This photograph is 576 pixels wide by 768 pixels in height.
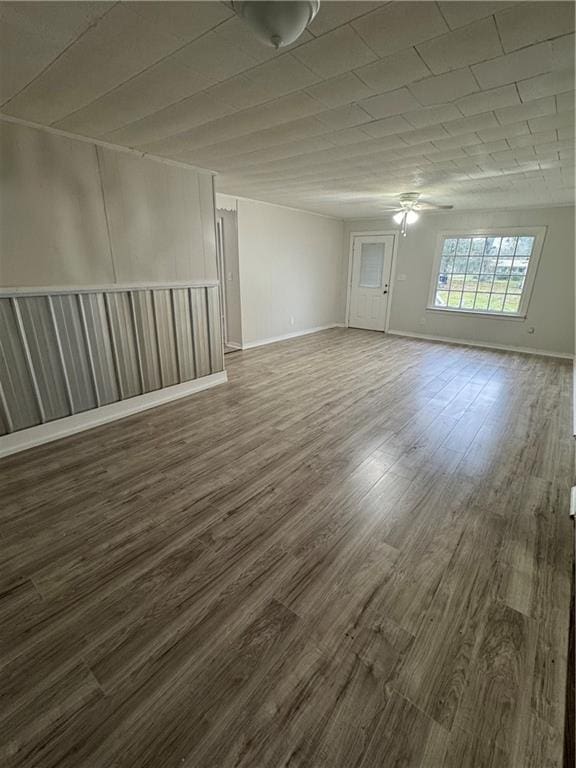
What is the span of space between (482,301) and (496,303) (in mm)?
231

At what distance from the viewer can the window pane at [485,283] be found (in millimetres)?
6109

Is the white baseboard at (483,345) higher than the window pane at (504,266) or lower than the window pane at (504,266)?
lower

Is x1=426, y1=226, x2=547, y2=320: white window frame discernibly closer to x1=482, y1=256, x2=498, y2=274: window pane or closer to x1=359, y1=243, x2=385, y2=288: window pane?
x1=482, y1=256, x2=498, y2=274: window pane

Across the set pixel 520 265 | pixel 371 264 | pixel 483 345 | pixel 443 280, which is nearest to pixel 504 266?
pixel 520 265

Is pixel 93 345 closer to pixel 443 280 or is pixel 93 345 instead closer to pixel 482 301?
pixel 443 280

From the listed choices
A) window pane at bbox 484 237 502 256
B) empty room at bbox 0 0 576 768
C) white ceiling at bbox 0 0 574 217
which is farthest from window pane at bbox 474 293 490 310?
white ceiling at bbox 0 0 574 217

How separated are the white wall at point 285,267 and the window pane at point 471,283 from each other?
8.95 ft

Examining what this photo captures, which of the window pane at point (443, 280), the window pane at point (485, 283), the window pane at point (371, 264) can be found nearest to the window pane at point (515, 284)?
the window pane at point (485, 283)

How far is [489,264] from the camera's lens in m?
6.05

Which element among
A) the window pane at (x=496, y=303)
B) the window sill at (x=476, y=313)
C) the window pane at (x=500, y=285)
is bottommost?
the window sill at (x=476, y=313)

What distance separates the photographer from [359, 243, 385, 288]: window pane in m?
7.22

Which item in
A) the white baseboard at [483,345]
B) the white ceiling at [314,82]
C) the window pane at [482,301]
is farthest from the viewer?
the window pane at [482,301]

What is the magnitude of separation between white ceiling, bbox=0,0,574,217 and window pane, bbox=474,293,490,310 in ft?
10.6

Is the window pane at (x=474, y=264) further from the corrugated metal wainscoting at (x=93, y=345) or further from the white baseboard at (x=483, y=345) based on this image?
the corrugated metal wainscoting at (x=93, y=345)
